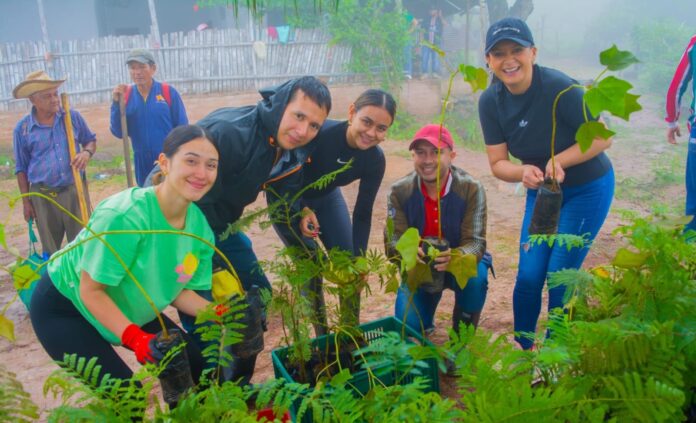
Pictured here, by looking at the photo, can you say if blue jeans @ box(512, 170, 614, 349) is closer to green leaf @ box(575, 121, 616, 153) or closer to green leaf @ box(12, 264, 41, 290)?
green leaf @ box(575, 121, 616, 153)

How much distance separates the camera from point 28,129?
167 inches

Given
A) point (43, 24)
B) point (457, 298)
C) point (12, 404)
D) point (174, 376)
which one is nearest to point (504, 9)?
point (43, 24)

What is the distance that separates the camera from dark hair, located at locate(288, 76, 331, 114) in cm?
240

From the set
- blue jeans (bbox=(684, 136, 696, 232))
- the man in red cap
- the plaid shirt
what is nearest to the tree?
blue jeans (bbox=(684, 136, 696, 232))

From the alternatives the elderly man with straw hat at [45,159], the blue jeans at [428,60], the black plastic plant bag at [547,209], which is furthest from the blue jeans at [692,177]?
the blue jeans at [428,60]

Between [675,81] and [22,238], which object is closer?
[675,81]

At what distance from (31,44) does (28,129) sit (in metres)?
8.95

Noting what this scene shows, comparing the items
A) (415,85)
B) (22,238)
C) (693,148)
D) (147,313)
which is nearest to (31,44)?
(22,238)

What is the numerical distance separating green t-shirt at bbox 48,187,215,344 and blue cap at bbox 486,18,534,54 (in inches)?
63.3

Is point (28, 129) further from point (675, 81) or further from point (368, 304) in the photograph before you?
point (675, 81)

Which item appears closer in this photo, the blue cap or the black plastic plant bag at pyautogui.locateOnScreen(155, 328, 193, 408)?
the black plastic plant bag at pyautogui.locateOnScreen(155, 328, 193, 408)

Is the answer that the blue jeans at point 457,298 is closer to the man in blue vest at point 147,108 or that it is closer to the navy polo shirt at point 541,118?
the navy polo shirt at point 541,118

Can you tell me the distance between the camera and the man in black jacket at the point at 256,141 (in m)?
2.35

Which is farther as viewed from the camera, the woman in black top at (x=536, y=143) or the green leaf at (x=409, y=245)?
the woman in black top at (x=536, y=143)
